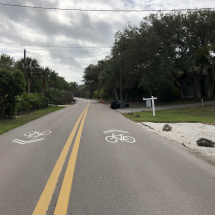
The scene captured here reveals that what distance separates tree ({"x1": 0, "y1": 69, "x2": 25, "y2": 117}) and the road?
808cm

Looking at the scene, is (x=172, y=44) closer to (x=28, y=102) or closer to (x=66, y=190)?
(x=28, y=102)

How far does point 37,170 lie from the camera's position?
420 cm

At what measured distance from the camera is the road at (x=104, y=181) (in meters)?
2.81

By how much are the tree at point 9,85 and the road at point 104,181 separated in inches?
318

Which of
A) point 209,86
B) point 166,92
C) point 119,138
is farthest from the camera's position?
point 166,92

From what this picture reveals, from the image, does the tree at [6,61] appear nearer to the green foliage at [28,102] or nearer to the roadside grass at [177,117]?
the green foliage at [28,102]

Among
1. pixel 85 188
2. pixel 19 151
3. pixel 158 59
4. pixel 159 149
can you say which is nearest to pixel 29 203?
pixel 85 188

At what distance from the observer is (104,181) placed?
Result: 3615 millimetres

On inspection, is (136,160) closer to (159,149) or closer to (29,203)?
(159,149)

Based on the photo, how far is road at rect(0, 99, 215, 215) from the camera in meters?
2.81

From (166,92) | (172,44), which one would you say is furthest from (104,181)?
(166,92)

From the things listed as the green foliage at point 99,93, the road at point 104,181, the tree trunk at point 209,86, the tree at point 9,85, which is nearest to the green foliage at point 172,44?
the tree trunk at point 209,86

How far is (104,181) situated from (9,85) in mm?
11779

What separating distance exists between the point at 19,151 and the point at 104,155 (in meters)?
2.61
